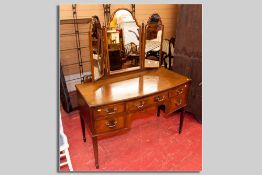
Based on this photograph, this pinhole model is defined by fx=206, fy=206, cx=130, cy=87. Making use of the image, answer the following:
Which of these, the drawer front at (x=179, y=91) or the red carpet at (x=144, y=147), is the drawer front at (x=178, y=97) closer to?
the drawer front at (x=179, y=91)

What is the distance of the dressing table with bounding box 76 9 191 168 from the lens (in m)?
2.08

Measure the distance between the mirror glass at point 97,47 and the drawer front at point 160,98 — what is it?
0.71 meters

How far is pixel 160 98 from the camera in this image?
2.36m

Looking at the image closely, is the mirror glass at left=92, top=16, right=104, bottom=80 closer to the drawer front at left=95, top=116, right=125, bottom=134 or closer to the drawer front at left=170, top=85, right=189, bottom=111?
the drawer front at left=95, top=116, right=125, bottom=134

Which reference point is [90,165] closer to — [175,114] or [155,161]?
[155,161]

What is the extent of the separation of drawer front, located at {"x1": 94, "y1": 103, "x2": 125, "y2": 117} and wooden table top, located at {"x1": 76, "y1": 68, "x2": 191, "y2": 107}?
5 centimetres

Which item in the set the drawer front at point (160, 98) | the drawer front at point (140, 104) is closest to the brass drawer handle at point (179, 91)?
the drawer front at point (160, 98)

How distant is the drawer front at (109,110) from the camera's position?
1997 millimetres

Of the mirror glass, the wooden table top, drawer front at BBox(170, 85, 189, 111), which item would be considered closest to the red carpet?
drawer front at BBox(170, 85, 189, 111)

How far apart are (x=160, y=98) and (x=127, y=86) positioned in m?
0.40

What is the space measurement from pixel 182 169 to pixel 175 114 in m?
1.14

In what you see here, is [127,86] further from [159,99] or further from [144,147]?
[144,147]

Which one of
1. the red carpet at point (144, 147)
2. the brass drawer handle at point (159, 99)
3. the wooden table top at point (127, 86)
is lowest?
the red carpet at point (144, 147)
